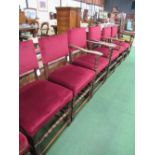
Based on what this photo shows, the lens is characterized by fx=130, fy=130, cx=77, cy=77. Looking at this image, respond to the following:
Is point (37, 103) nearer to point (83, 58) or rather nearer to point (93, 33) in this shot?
point (83, 58)

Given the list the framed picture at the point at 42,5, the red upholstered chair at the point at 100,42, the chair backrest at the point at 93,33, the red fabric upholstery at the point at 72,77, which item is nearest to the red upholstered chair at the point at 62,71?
the red fabric upholstery at the point at 72,77

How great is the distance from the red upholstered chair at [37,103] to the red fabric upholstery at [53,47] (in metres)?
0.13

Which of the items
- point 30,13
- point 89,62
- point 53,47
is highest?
point 30,13

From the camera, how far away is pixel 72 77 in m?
1.46

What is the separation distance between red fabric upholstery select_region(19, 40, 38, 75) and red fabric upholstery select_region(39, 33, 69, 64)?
0.43 feet

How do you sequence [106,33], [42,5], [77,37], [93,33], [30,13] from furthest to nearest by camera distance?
[42,5], [30,13], [106,33], [93,33], [77,37]

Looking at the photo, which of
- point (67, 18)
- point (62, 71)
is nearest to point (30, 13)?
point (67, 18)

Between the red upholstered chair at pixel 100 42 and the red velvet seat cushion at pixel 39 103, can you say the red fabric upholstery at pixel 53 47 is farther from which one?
the red upholstered chair at pixel 100 42

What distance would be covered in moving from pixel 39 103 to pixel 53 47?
72 centimetres

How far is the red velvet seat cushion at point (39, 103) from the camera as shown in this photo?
3.00 feet

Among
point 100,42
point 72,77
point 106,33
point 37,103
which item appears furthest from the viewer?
point 106,33

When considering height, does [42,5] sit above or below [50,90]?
above

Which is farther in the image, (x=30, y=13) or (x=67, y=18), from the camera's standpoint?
(x=30, y=13)
